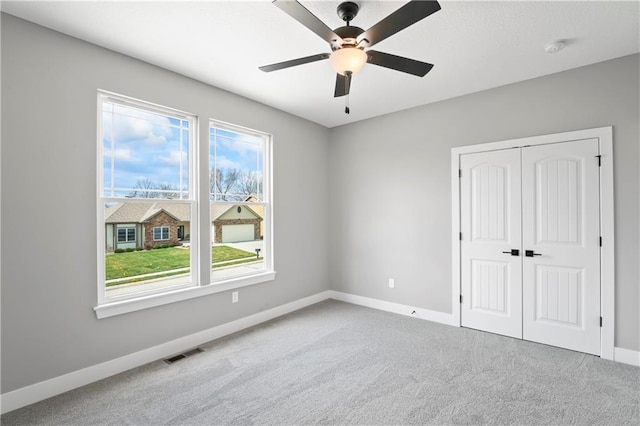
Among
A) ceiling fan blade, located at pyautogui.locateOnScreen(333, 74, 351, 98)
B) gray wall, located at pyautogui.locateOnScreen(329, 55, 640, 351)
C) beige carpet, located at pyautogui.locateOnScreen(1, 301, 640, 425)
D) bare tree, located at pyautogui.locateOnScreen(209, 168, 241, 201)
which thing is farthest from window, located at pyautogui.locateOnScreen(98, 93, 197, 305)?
gray wall, located at pyautogui.locateOnScreen(329, 55, 640, 351)

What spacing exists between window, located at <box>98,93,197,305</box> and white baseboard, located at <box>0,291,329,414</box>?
529mm

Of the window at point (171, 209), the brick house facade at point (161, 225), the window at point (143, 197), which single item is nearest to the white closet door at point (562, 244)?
the window at point (171, 209)

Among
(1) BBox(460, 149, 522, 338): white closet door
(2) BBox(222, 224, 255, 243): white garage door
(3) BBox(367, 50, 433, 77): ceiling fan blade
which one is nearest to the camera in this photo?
(3) BBox(367, 50, 433, 77): ceiling fan blade

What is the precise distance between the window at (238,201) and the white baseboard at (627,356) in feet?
12.1

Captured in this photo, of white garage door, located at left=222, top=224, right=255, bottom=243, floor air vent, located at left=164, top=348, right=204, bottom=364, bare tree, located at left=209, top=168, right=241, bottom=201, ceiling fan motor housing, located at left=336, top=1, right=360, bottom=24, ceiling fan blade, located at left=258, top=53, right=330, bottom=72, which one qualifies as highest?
ceiling fan motor housing, located at left=336, top=1, right=360, bottom=24

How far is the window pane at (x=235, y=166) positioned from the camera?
354cm

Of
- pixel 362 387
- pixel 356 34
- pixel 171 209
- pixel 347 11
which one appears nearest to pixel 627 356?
pixel 362 387

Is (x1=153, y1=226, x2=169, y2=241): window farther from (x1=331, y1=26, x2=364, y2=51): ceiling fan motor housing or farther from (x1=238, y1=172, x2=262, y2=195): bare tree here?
(x1=331, y1=26, x2=364, y2=51): ceiling fan motor housing

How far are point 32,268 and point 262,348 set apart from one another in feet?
6.58

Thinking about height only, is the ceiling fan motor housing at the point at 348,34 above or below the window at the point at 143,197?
above

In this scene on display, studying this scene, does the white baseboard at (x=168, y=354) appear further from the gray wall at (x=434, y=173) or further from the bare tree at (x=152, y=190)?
the bare tree at (x=152, y=190)

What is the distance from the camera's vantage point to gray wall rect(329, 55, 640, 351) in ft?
9.22

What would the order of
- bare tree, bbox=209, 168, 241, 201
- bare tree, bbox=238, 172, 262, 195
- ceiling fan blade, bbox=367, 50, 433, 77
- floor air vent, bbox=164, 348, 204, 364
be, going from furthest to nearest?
1. bare tree, bbox=238, 172, 262, 195
2. bare tree, bbox=209, 168, 241, 201
3. floor air vent, bbox=164, 348, 204, 364
4. ceiling fan blade, bbox=367, 50, 433, 77

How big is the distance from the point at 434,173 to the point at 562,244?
153 cm
